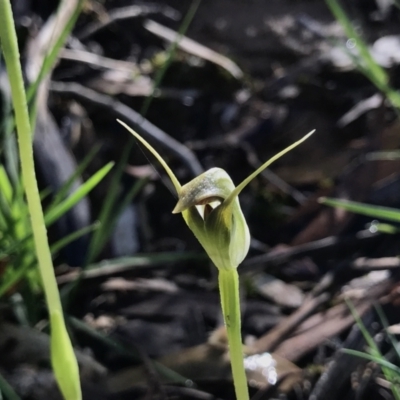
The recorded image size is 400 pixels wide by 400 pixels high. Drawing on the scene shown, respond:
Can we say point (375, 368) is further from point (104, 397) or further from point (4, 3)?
point (4, 3)

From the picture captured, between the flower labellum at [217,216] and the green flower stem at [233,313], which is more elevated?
the flower labellum at [217,216]

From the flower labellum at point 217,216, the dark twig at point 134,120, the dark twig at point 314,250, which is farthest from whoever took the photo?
the dark twig at point 134,120

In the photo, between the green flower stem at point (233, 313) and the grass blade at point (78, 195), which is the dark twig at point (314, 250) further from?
the green flower stem at point (233, 313)

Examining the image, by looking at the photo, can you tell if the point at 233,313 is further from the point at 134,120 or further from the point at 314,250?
the point at 134,120

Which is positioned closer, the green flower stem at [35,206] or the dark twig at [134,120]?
the green flower stem at [35,206]

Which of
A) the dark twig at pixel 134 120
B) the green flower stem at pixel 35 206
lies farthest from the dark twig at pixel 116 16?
the green flower stem at pixel 35 206

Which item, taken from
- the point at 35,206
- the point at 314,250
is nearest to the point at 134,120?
the point at 314,250

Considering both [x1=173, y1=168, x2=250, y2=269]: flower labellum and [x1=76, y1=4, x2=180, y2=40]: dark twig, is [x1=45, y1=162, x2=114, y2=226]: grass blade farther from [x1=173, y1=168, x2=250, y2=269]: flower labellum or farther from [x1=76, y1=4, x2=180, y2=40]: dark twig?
[x1=76, y1=4, x2=180, y2=40]: dark twig
